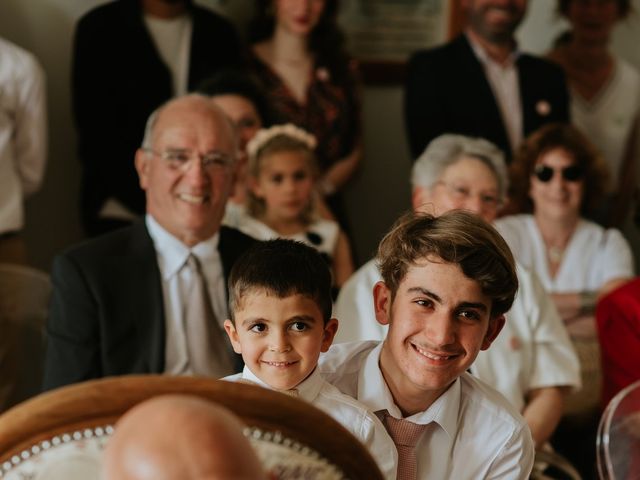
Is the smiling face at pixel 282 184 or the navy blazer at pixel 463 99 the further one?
the navy blazer at pixel 463 99

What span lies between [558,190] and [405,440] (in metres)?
1.93

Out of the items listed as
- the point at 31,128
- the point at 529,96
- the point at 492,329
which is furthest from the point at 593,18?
the point at 492,329

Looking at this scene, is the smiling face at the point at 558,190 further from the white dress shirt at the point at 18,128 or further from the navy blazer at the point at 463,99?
the white dress shirt at the point at 18,128

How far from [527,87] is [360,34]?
0.91 meters

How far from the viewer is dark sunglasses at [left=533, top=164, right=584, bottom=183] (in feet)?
10.8

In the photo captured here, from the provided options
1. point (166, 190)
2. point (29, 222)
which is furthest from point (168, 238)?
point (29, 222)

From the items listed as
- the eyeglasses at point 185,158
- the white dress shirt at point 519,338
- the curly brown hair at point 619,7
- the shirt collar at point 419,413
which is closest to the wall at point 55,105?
the curly brown hair at point 619,7

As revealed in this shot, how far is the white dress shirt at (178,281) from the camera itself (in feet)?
7.33

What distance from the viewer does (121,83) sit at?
356 cm

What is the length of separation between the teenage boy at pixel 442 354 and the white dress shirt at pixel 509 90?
239cm

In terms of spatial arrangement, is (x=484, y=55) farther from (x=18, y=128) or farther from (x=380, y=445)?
(x=380, y=445)

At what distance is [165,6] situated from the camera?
146 inches

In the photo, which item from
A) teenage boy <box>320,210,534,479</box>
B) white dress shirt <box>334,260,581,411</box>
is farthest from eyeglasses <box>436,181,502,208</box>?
teenage boy <box>320,210,534,479</box>

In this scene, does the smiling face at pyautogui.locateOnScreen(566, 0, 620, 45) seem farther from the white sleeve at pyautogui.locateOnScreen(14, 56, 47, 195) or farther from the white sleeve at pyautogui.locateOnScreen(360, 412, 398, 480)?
the white sleeve at pyautogui.locateOnScreen(360, 412, 398, 480)
